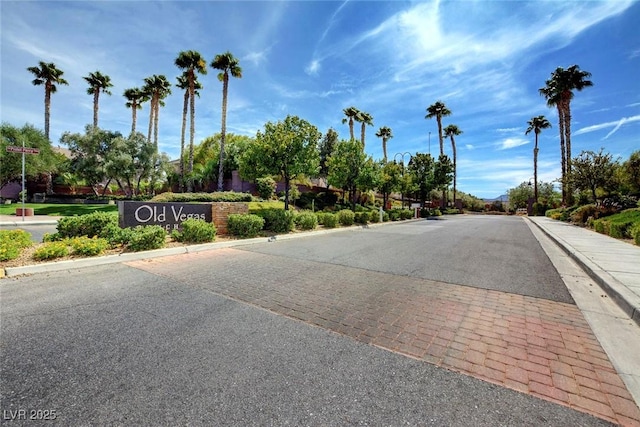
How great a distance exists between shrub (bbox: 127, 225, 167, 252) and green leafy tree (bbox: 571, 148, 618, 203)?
28.4m

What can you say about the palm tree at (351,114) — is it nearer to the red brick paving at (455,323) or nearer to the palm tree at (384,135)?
the palm tree at (384,135)

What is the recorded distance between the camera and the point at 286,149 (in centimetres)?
1584

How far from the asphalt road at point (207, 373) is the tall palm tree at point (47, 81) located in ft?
126

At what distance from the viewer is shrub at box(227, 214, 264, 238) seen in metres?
11.4

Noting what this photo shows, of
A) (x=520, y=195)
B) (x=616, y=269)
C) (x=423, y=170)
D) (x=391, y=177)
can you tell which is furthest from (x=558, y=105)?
(x=616, y=269)

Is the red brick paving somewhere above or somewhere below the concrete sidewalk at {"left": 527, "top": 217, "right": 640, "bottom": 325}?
below

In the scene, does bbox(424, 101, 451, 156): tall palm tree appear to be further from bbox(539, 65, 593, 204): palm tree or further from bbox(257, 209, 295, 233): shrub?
bbox(257, 209, 295, 233): shrub

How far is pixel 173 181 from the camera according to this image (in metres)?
40.7

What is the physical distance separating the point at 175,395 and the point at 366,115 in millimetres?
44652

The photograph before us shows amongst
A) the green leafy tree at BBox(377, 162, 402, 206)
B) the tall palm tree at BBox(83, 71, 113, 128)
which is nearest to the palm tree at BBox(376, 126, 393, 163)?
the green leafy tree at BBox(377, 162, 402, 206)

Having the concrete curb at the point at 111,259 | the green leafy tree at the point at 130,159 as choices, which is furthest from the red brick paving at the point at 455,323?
the green leafy tree at the point at 130,159

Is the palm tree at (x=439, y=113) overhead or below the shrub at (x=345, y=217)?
overhead

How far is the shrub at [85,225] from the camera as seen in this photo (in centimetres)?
830

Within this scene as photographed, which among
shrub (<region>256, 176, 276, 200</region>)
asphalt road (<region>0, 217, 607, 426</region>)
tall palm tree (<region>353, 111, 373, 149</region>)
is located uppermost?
tall palm tree (<region>353, 111, 373, 149</region>)
